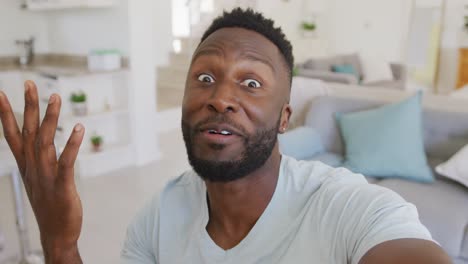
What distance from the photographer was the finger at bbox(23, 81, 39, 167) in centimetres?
69

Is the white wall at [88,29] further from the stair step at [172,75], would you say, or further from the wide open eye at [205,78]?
the wide open eye at [205,78]

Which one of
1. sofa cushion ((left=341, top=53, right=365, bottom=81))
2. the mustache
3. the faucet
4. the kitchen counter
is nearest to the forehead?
the mustache

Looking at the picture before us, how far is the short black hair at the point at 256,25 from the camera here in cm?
90

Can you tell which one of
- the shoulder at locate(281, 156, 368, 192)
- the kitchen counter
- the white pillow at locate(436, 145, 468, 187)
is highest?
the kitchen counter

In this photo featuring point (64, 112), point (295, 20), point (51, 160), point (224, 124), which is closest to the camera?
point (51, 160)

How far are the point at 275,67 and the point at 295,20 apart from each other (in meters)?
6.28

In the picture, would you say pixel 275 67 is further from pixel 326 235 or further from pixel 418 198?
pixel 418 198

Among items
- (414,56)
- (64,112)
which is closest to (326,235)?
(64,112)

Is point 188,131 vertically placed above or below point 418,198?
above

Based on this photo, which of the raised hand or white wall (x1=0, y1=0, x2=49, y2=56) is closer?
the raised hand

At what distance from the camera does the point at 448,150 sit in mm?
2529

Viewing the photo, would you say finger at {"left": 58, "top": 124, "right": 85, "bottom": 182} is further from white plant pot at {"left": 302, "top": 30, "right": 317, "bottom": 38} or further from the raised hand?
white plant pot at {"left": 302, "top": 30, "right": 317, "bottom": 38}

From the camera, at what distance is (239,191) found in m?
0.89

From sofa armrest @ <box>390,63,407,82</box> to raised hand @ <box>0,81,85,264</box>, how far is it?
6734mm
